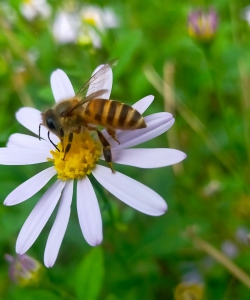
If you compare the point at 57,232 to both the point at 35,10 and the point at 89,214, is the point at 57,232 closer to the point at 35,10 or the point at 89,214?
the point at 89,214

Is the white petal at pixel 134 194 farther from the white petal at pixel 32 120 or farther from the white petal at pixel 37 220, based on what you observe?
the white petal at pixel 32 120

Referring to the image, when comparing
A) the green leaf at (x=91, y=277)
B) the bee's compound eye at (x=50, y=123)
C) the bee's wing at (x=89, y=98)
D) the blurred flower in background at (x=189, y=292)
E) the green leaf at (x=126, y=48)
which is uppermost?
the green leaf at (x=126, y=48)

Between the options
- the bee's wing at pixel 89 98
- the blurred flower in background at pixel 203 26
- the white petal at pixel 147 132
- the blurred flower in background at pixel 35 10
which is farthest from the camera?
the blurred flower in background at pixel 35 10

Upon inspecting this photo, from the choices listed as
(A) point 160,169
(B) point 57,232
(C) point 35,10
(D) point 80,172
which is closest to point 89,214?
(B) point 57,232

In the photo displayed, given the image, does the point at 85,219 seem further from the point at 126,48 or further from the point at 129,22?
the point at 129,22

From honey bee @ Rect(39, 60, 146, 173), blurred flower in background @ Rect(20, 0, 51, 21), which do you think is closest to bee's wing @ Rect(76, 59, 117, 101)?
honey bee @ Rect(39, 60, 146, 173)

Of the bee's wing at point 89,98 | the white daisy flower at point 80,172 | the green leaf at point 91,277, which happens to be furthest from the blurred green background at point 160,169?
the bee's wing at point 89,98

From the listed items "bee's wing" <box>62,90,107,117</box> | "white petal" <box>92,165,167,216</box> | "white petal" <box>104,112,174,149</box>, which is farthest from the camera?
"bee's wing" <box>62,90,107,117</box>

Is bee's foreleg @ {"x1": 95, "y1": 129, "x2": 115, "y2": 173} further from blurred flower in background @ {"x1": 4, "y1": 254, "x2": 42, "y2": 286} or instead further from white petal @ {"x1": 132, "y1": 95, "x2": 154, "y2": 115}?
blurred flower in background @ {"x1": 4, "y1": 254, "x2": 42, "y2": 286}
